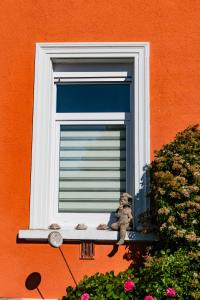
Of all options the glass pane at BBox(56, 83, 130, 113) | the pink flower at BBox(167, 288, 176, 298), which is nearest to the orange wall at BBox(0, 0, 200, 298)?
the glass pane at BBox(56, 83, 130, 113)

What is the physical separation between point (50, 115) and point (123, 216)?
130cm

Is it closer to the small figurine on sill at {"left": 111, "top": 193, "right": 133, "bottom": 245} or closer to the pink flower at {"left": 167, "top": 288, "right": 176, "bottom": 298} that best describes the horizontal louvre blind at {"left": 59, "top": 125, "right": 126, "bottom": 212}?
the small figurine on sill at {"left": 111, "top": 193, "right": 133, "bottom": 245}

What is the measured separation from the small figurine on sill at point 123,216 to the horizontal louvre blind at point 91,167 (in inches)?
11.5

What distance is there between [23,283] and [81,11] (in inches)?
111

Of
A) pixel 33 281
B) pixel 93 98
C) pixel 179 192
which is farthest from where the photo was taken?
pixel 93 98

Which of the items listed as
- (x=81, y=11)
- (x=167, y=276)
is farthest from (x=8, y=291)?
(x=81, y=11)

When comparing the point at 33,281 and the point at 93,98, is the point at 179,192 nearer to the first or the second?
the point at 93,98

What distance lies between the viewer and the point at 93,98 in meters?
4.86

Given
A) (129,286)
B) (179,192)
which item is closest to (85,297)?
(129,286)

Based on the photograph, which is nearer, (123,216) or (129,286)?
(129,286)

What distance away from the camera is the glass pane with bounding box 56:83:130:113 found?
4812 mm

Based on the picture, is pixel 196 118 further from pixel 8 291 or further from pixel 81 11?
pixel 8 291

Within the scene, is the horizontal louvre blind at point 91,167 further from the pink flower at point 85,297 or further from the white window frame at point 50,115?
the pink flower at point 85,297

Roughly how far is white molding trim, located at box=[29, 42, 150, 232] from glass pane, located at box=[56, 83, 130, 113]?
0.23 m
